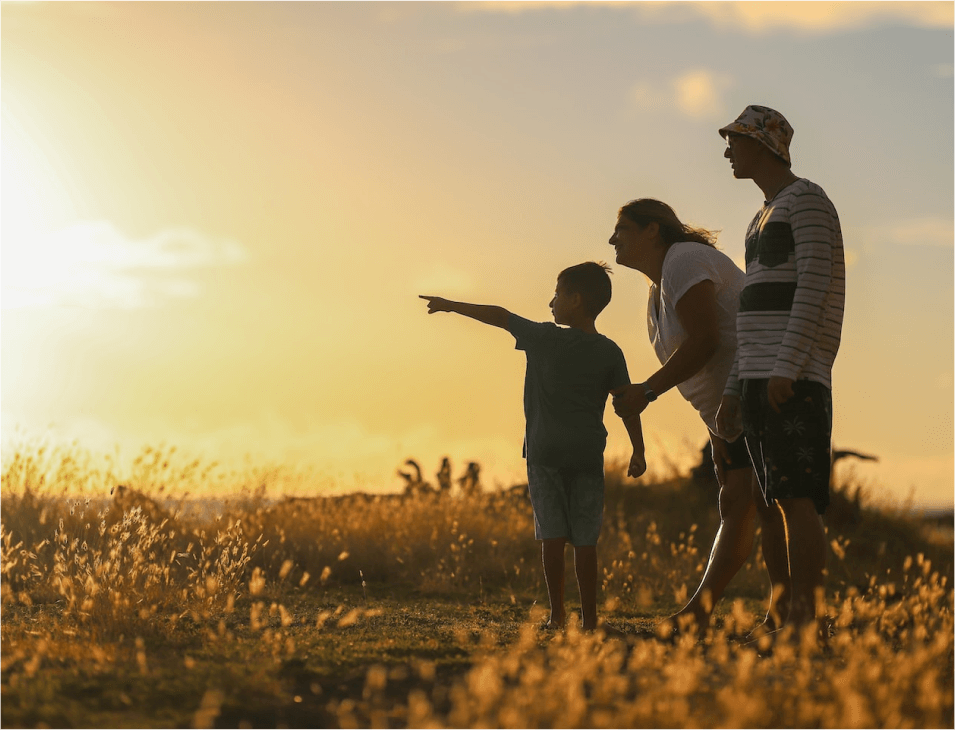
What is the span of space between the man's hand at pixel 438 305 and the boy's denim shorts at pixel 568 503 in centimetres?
93

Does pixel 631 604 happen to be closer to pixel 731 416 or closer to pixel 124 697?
pixel 731 416

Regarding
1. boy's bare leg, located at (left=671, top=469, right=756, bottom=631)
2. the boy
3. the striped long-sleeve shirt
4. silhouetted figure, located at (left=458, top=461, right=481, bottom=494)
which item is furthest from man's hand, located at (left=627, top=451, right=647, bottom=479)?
silhouetted figure, located at (left=458, top=461, right=481, bottom=494)

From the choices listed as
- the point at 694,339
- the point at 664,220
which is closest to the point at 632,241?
the point at 664,220

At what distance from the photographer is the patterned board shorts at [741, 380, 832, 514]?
4148 mm

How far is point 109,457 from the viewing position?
8.87 m

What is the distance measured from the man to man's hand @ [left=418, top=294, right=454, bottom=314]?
1365 mm

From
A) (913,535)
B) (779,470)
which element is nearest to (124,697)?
(779,470)

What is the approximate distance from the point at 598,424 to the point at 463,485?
6.07 metres

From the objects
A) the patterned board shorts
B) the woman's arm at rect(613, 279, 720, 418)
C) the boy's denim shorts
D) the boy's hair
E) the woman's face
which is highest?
the woman's face

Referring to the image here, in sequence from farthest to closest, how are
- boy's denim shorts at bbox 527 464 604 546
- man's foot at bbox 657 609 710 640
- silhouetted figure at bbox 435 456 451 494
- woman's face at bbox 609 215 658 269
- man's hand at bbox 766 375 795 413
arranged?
silhouetted figure at bbox 435 456 451 494 < woman's face at bbox 609 215 658 269 < boy's denim shorts at bbox 527 464 604 546 < man's foot at bbox 657 609 710 640 < man's hand at bbox 766 375 795 413

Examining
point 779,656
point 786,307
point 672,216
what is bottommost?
point 779,656

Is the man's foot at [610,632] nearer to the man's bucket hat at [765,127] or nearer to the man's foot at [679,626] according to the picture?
the man's foot at [679,626]

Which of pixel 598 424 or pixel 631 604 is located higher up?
pixel 598 424

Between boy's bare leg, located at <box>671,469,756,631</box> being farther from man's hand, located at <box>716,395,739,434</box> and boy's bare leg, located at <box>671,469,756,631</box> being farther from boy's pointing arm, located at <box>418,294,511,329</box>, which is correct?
boy's pointing arm, located at <box>418,294,511,329</box>
